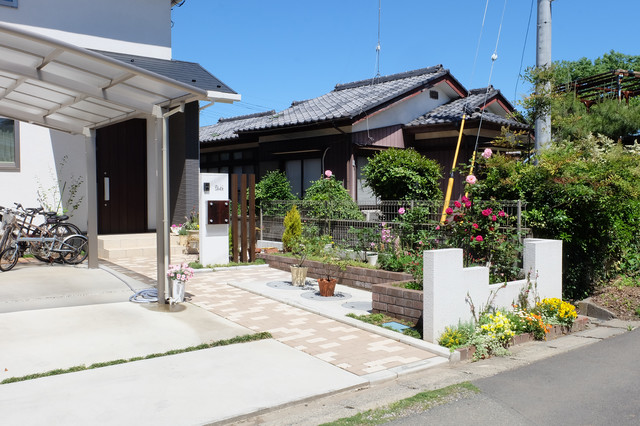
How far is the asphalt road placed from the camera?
13.2 ft

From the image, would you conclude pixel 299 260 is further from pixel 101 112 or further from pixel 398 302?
pixel 101 112

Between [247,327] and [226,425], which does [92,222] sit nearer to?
[247,327]

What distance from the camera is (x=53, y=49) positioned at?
6105 mm

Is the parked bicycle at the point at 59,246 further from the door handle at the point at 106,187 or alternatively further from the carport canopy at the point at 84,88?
the door handle at the point at 106,187

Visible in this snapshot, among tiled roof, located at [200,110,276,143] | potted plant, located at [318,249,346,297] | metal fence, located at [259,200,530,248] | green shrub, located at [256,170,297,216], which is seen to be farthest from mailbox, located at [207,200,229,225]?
tiled roof, located at [200,110,276,143]

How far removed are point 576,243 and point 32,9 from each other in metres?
12.9

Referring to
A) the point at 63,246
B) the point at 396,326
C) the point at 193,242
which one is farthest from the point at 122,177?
the point at 396,326

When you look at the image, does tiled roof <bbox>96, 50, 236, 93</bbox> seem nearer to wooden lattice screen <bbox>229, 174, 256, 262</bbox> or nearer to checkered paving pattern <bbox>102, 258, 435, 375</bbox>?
wooden lattice screen <bbox>229, 174, 256, 262</bbox>

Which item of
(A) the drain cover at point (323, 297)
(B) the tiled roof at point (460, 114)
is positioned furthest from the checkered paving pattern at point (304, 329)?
(B) the tiled roof at point (460, 114)

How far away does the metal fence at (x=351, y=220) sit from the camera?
8133mm

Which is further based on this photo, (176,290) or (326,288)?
(326,288)

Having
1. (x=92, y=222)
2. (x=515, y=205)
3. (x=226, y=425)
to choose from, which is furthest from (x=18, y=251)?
(x=515, y=205)

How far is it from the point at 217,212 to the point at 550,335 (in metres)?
6.86

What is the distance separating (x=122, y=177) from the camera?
545 inches
